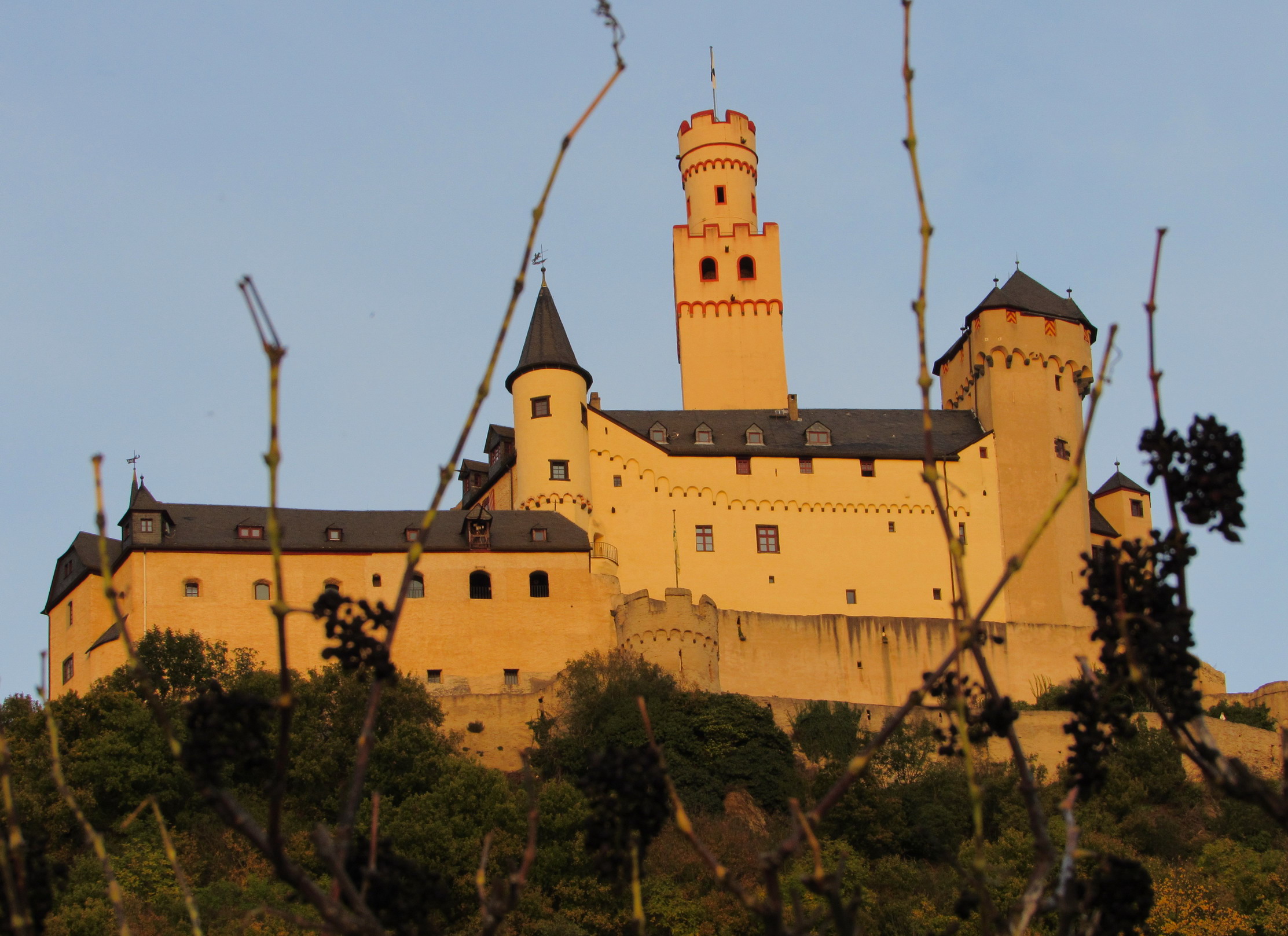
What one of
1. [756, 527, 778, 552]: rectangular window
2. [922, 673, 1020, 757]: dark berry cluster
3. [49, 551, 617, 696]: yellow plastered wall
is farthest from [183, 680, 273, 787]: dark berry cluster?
[756, 527, 778, 552]: rectangular window

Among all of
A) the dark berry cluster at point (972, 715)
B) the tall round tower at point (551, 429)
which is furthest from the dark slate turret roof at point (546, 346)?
the dark berry cluster at point (972, 715)

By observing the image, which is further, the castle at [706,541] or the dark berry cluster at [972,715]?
the castle at [706,541]

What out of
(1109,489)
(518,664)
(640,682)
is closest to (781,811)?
(640,682)

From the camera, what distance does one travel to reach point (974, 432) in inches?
2297

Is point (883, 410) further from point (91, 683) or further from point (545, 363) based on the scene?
point (91, 683)

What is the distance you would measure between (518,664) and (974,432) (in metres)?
18.1

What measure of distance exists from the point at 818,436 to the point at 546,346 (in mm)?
9372

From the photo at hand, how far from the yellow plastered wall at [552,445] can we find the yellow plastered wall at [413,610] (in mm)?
3012

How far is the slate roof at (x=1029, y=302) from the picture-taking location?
194 ft

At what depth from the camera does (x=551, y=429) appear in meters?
54.5

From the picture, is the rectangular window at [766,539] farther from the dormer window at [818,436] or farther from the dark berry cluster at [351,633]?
the dark berry cluster at [351,633]

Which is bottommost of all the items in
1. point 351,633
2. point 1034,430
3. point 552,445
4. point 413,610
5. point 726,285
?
point 351,633

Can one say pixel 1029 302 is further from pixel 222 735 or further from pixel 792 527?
pixel 222 735

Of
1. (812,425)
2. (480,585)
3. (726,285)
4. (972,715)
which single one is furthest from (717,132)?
(972,715)
